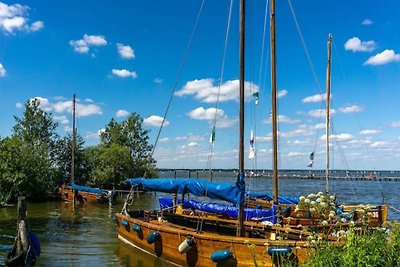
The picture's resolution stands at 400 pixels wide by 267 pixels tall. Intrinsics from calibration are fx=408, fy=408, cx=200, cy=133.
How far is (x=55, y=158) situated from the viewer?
53.1 meters

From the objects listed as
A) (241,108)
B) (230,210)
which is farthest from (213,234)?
(230,210)

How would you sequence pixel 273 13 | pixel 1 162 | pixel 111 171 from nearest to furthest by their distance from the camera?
pixel 273 13 < pixel 1 162 < pixel 111 171

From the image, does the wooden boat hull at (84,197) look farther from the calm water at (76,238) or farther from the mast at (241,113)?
the mast at (241,113)

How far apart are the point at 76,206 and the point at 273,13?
27.8m

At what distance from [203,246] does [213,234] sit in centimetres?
52

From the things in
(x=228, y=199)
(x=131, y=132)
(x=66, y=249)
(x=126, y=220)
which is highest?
(x=131, y=132)

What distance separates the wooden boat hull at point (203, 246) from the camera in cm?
1153

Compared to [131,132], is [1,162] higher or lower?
lower

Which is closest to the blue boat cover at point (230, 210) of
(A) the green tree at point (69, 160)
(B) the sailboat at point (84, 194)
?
(B) the sailboat at point (84, 194)

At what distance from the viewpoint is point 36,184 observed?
42.9 meters

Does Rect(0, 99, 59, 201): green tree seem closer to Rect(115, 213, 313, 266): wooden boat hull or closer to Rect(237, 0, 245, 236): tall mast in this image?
Rect(115, 213, 313, 266): wooden boat hull

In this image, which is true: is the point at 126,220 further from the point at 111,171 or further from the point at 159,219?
the point at 111,171

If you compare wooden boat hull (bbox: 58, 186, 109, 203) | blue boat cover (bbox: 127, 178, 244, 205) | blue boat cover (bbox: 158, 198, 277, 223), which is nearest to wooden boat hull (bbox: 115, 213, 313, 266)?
blue boat cover (bbox: 127, 178, 244, 205)

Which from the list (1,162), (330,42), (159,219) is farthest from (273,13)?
(1,162)
